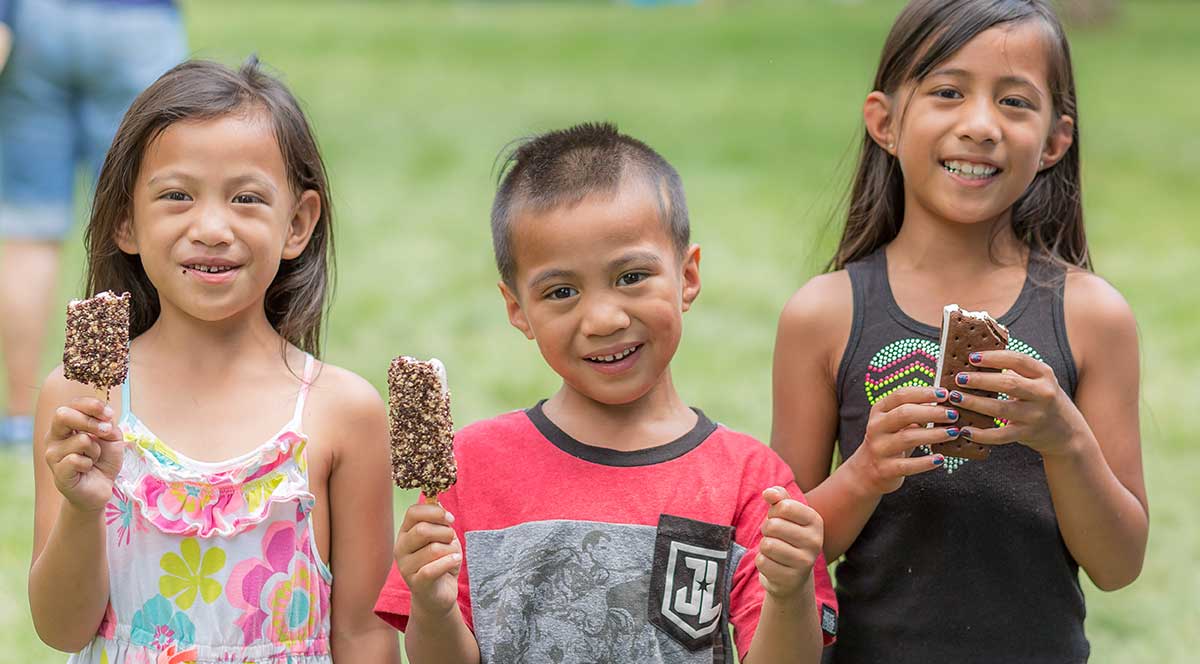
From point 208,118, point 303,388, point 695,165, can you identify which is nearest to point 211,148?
point 208,118

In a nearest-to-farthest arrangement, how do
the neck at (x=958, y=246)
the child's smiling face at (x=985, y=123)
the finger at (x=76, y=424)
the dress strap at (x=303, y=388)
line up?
the finger at (x=76, y=424) < the dress strap at (x=303, y=388) < the child's smiling face at (x=985, y=123) < the neck at (x=958, y=246)

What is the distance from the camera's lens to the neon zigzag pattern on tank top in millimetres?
3309

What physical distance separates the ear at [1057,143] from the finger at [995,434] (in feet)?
2.39

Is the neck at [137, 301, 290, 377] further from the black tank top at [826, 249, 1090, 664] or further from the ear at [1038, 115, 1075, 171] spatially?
the ear at [1038, 115, 1075, 171]

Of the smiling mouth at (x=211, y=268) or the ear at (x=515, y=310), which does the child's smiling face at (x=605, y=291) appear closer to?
the ear at (x=515, y=310)

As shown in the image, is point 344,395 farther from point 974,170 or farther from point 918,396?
point 974,170

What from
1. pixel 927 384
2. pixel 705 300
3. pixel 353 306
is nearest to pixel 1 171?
pixel 353 306

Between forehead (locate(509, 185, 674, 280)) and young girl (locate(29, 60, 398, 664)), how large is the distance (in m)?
0.49

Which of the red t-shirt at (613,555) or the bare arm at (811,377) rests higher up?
the bare arm at (811,377)

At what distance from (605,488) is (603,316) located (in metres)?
0.35

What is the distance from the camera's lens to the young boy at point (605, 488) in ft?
9.86

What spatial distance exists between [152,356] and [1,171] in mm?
4200

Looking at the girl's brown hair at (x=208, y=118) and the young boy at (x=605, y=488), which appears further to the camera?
the girl's brown hair at (x=208, y=118)

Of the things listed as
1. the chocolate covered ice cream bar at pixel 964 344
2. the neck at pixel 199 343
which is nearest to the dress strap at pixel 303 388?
the neck at pixel 199 343
